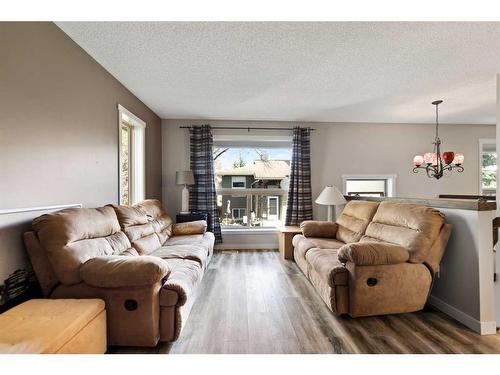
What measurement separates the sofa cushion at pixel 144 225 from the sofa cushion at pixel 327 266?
176cm

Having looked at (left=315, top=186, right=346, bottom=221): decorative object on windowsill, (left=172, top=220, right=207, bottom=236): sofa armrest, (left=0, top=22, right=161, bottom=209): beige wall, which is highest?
(left=0, top=22, right=161, bottom=209): beige wall

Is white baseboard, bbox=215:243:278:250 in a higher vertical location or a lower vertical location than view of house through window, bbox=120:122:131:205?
lower

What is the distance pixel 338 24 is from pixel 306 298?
Answer: 8.33ft

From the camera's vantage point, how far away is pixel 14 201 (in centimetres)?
163

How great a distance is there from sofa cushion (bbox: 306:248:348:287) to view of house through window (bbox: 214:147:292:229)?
7.12 ft

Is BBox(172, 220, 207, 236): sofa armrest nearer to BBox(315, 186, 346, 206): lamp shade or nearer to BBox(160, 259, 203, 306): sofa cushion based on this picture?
BBox(160, 259, 203, 306): sofa cushion

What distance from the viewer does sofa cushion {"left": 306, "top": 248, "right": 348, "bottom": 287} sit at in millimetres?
2275

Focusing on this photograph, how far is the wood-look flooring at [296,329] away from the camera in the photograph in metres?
1.85

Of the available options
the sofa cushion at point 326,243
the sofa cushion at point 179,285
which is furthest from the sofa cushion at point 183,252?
the sofa cushion at point 326,243

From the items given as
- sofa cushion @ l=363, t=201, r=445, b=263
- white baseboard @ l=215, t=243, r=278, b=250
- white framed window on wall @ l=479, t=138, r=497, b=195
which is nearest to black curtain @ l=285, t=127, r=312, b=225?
white baseboard @ l=215, t=243, r=278, b=250

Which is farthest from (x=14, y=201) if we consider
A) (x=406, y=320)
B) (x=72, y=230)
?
(x=406, y=320)

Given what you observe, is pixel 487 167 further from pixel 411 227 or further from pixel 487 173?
pixel 411 227

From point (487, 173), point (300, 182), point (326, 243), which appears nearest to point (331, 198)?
point (300, 182)
